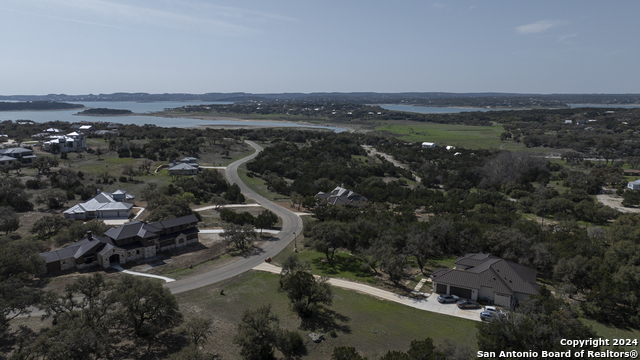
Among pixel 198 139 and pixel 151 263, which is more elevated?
pixel 198 139

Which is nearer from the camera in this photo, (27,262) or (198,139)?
(27,262)

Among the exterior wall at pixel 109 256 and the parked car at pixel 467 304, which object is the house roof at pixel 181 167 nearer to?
the exterior wall at pixel 109 256

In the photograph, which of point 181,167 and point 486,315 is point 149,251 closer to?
point 486,315

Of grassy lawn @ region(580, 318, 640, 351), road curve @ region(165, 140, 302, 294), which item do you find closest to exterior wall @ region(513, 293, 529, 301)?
grassy lawn @ region(580, 318, 640, 351)

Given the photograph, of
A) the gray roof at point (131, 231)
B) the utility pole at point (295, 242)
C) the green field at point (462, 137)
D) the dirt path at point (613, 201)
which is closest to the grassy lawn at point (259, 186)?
the utility pole at point (295, 242)

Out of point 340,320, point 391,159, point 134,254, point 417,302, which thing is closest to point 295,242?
point 340,320

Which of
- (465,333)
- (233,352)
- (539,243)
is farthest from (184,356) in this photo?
(539,243)

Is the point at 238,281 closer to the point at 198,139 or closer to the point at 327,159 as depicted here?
the point at 327,159
